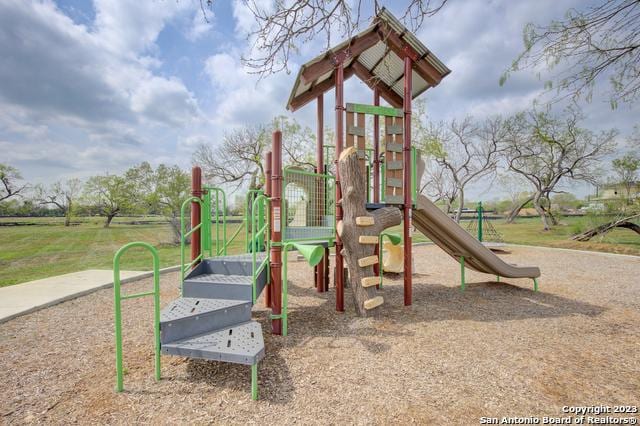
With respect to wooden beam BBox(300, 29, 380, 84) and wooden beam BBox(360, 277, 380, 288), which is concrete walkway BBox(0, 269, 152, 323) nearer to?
wooden beam BBox(360, 277, 380, 288)

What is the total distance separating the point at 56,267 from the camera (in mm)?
8578

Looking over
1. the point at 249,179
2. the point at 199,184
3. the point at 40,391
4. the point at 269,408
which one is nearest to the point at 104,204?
the point at 249,179

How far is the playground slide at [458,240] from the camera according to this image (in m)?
5.34

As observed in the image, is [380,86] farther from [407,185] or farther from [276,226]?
[276,226]

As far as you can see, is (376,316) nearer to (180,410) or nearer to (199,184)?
(180,410)

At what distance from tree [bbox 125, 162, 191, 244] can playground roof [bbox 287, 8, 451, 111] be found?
1312cm

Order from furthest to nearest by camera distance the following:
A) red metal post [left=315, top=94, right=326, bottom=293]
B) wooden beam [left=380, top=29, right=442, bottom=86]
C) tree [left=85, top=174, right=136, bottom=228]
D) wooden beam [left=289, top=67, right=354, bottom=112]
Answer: tree [left=85, top=174, right=136, bottom=228], wooden beam [left=289, top=67, right=354, bottom=112], red metal post [left=315, top=94, right=326, bottom=293], wooden beam [left=380, top=29, right=442, bottom=86]

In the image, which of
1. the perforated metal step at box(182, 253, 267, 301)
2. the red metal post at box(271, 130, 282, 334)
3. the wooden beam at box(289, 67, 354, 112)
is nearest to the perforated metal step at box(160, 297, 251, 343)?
the perforated metal step at box(182, 253, 267, 301)

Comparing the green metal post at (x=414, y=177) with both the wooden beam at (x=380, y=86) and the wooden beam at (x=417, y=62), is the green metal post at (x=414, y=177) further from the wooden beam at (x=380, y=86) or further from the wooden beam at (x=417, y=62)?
the wooden beam at (x=380, y=86)

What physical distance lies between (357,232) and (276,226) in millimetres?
1173

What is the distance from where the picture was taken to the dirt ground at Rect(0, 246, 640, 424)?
2.36 m

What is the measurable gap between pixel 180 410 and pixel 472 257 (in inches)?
209

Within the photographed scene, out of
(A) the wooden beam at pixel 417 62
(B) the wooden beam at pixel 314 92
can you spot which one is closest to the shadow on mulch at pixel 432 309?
(B) the wooden beam at pixel 314 92

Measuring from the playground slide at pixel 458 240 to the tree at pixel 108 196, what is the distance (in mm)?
19300
